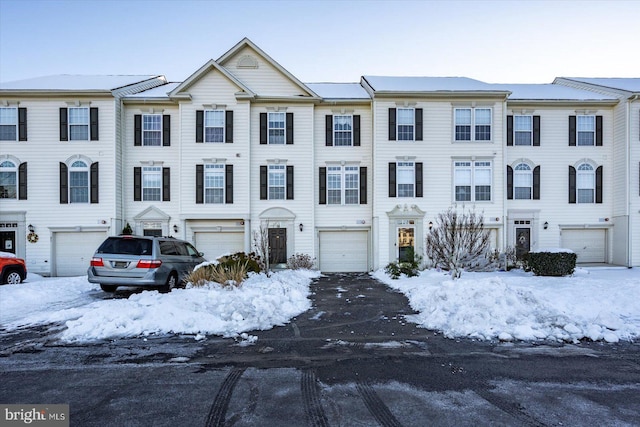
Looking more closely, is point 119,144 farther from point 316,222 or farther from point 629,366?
point 629,366

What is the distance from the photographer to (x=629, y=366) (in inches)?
216

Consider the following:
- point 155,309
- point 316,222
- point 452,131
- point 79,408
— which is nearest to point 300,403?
point 79,408

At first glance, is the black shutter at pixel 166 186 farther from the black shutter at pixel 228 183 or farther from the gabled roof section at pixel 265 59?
the gabled roof section at pixel 265 59

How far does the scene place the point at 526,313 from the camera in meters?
7.70

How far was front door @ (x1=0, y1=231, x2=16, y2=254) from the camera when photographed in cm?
1791

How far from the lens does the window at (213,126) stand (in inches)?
734

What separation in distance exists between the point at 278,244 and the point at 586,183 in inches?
627

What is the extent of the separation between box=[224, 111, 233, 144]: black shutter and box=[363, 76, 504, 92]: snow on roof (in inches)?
280

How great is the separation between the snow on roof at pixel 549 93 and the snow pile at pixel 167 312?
1679 cm

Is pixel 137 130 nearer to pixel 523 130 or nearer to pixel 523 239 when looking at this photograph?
pixel 523 130

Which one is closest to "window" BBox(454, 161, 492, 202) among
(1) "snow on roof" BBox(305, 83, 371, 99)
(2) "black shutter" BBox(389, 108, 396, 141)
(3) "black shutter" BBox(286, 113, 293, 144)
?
(2) "black shutter" BBox(389, 108, 396, 141)

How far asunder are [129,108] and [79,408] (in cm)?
1780

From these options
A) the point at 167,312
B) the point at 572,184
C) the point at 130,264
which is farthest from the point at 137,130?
the point at 572,184

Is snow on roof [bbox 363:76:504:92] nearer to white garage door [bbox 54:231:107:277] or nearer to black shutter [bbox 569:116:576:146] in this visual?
black shutter [bbox 569:116:576:146]
